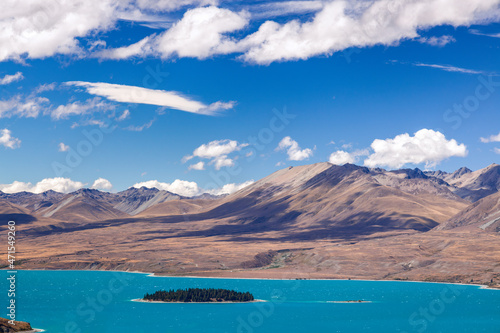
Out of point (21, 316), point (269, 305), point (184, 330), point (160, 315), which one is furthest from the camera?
point (269, 305)

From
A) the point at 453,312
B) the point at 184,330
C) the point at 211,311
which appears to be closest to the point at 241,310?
the point at 211,311

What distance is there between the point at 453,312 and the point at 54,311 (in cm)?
12486

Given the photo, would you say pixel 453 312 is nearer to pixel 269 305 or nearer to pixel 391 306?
pixel 391 306

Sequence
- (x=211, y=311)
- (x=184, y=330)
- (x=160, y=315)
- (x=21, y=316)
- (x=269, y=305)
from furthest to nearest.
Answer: (x=269, y=305) < (x=211, y=311) < (x=160, y=315) < (x=21, y=316) < (x=184, y=330)

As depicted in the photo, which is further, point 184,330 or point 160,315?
point 160,315

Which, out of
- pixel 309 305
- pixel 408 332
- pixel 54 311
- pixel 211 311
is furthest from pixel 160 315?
pixel 408 332

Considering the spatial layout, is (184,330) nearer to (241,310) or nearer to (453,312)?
(241,310)

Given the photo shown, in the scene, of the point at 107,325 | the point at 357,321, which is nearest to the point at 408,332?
the point at 357,321

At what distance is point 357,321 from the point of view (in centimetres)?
16525

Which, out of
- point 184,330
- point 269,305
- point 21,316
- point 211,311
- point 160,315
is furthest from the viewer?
point 269,305

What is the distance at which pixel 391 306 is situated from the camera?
19738cm

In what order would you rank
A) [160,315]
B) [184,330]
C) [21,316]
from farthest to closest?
[160,315] → [21,316] → [184,330]

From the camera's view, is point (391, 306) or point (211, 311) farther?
point (391, 306)

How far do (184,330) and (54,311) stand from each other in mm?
50541
